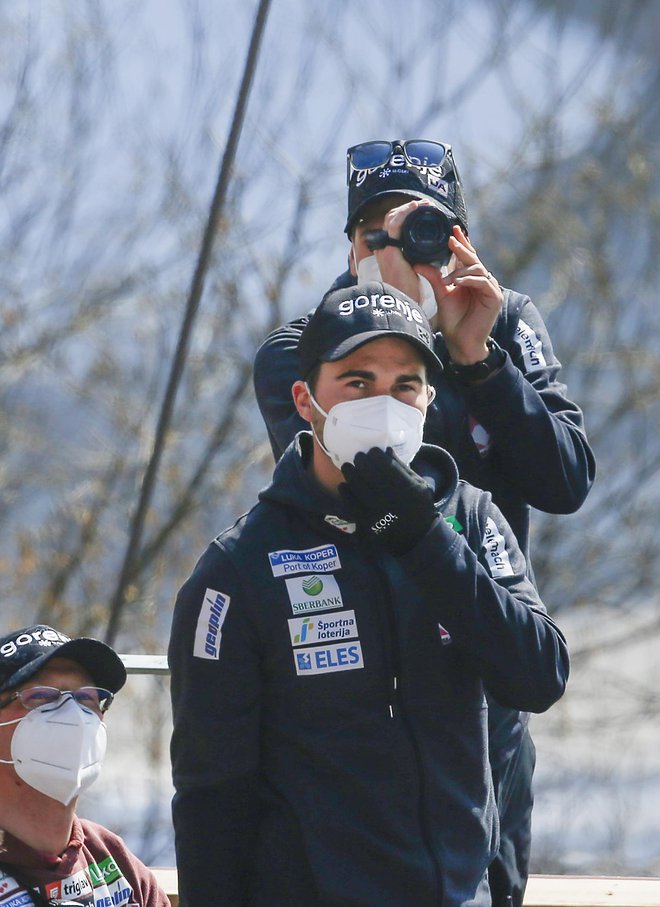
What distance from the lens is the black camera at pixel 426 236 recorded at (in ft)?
8.41

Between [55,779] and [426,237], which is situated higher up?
[426,237]

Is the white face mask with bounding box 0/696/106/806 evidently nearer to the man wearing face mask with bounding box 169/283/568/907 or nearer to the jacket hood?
the man wearing face mask with bounding box 169/283/568/907

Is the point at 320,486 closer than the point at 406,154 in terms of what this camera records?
Yes

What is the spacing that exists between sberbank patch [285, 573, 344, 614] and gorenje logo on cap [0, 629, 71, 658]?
25.2 inches

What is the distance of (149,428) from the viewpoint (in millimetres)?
12203

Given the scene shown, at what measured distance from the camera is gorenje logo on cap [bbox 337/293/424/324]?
226 cm

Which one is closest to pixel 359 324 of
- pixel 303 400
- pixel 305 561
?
pixel 303 400

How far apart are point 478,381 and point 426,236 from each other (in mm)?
281

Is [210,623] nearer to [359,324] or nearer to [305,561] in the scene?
[305,561]

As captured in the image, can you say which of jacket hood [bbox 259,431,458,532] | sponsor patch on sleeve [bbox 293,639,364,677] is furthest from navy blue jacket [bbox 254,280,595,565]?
sponsor patch on sleeve [bbox 293,639,364,677]

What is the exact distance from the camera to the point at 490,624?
6.93 feet

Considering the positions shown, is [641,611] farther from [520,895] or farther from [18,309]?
[520,895]

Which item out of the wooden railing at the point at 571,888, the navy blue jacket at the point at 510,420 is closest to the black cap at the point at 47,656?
the wooden railing at the point at 571,888

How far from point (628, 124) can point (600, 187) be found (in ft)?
2.19
